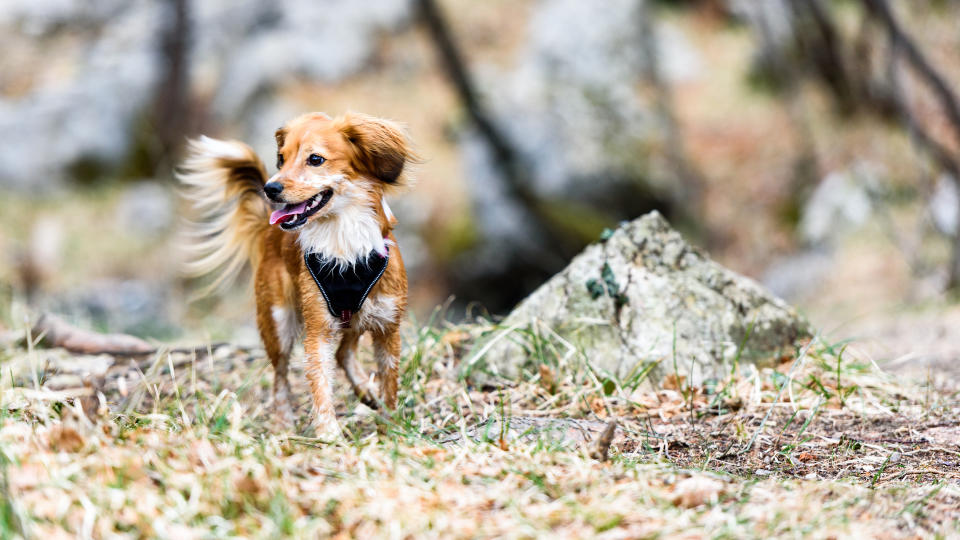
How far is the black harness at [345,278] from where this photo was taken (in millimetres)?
3477

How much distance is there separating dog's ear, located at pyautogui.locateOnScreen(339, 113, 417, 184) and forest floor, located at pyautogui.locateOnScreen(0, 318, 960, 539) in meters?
1.07

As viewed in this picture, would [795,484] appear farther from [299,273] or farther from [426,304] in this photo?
[426,304]

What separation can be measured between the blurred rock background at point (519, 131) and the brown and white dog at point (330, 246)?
7.46 metres

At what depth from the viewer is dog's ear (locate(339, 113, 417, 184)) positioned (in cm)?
349

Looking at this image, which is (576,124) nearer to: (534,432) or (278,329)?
(278,329)

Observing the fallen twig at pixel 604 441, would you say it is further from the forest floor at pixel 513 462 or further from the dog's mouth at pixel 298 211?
the dog's mouth at pixel 298 211

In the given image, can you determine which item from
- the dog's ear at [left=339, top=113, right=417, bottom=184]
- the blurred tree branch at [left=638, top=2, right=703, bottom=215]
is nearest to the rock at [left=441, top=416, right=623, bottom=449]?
the dog's ear at [left=339, top=113, right=417, bottom=184]

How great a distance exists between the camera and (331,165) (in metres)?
3.39

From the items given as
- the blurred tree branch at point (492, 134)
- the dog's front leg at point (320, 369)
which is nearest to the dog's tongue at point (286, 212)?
the dog's front leg at point (320, 369)

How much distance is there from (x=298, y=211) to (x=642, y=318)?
2.13 metres

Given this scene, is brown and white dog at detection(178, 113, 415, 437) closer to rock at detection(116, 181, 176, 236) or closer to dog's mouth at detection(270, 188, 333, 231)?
dog's mouth at detection(270, 188, 333, 231)

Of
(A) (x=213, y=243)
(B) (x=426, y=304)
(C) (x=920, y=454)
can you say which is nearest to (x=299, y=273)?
(A) (x=213, y=243)

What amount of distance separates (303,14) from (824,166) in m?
9.14

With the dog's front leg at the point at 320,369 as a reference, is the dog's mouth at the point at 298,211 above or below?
above
